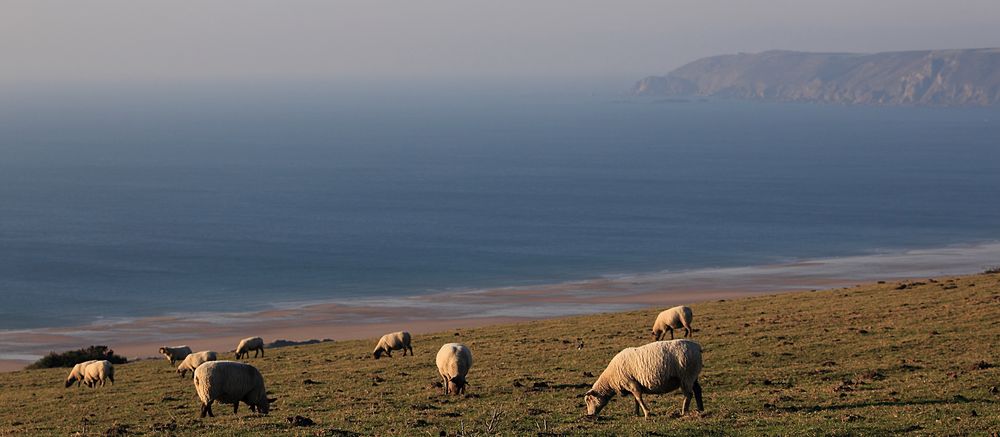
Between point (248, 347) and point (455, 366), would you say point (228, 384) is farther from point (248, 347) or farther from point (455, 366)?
point (248, 347)

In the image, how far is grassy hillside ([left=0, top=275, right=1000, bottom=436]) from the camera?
17250 millimetres

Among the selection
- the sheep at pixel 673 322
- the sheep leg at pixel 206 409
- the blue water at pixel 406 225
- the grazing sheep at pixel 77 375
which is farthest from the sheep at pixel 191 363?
the blue water at pixel 406 225

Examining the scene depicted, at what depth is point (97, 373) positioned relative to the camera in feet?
102

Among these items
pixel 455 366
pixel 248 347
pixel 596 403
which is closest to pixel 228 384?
pixel 455 366

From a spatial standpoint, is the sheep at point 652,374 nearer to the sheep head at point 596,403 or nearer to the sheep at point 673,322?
the sheep head at point 596,403

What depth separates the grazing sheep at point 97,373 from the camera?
102 ft

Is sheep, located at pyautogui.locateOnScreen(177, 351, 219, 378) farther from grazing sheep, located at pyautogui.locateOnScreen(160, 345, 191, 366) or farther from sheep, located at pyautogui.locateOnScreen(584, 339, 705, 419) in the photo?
sheep, located at pyautogui.locateOnScreen(584, 339, 705, 419)

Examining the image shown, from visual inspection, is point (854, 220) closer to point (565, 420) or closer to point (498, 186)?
point (498, 186)

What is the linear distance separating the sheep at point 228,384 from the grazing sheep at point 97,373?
12.2 meters

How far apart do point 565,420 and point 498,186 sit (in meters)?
152

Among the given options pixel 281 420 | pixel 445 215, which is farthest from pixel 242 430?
pixel 445 215

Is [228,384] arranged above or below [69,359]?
below

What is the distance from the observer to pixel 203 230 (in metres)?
119

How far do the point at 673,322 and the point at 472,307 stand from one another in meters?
41.6
